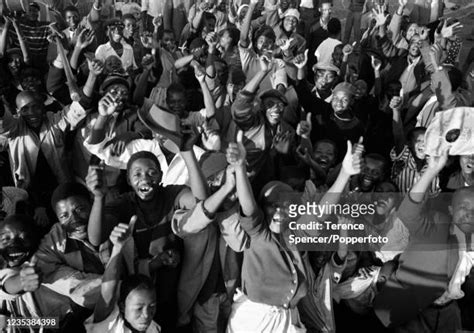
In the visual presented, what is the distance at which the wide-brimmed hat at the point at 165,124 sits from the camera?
2695 mm

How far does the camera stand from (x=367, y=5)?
7523 millimetres

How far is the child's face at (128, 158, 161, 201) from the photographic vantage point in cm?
272

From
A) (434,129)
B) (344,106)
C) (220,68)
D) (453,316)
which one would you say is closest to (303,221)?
(453,316)

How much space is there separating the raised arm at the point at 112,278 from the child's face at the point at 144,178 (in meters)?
0.49

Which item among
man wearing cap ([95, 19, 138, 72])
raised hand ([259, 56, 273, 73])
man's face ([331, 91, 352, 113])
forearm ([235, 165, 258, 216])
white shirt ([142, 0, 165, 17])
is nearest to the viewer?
forearm ([235, 165, 258, 216])

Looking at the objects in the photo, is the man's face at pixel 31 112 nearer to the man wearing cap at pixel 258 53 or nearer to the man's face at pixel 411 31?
the man wearing cap at pixel 258 53

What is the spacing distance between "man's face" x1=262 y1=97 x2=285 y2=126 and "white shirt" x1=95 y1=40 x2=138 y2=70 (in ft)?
6.76

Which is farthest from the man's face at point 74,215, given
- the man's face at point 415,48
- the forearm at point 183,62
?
the man's face at point 415,48

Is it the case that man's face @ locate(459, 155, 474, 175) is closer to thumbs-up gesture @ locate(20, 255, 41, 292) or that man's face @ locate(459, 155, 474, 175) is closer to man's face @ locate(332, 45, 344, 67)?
man's face @ locate(332, 45, 344, 67)

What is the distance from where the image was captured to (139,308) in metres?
2.26

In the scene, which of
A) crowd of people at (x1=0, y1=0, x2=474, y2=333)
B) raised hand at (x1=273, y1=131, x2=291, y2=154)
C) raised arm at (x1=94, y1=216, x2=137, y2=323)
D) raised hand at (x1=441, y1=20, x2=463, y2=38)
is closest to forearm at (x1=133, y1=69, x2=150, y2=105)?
crowd of people at (x1=0, y1=0, x2=474, y2=333)

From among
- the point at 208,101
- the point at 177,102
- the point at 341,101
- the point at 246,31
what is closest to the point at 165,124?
the point at 208,101

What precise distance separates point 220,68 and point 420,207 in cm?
274

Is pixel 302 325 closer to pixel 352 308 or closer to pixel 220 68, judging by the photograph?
pixel 352 308
